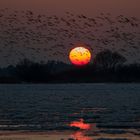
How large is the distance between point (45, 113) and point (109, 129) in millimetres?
9453

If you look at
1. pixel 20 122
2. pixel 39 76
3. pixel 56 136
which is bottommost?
pixel 56 136

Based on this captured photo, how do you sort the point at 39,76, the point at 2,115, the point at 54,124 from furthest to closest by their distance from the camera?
1. the point at 39,76
2. the point at 2,115
3. the point at 54,124

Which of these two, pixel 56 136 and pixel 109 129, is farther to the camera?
pixel 109 129

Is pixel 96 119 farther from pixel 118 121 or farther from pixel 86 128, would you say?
pixel 86 128

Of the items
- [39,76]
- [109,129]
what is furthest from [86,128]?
[39,76]

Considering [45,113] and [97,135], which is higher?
[45,113]

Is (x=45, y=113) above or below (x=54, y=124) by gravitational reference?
above

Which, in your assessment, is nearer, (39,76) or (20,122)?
(20,122)

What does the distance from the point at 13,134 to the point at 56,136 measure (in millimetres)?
1852

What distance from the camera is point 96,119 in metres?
31.4

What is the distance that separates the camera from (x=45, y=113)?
3531cm

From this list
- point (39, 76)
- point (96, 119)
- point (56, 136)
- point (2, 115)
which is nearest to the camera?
point (56, 136)

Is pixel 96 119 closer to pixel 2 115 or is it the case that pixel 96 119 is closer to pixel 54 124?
pixel 54 124

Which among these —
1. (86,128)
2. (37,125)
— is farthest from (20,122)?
(86,128)
